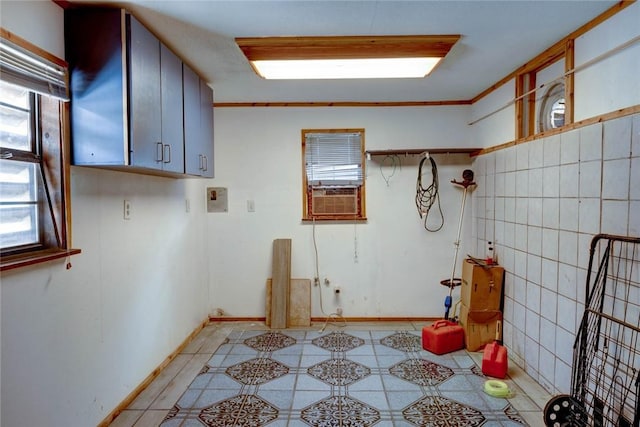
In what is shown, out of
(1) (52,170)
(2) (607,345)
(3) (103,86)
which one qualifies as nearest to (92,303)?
(1) (52,170)

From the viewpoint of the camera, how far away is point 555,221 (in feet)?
7.88

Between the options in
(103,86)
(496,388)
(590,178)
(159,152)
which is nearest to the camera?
(103,86)

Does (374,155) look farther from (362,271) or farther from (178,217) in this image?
(178,217)

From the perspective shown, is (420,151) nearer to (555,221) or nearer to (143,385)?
(555,221)

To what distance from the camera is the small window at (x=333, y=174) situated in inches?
151

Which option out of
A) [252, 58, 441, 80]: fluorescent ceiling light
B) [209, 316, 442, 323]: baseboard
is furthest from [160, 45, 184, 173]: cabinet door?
[209, 316, 442, 323]: baseboard

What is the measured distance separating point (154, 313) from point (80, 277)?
919mm

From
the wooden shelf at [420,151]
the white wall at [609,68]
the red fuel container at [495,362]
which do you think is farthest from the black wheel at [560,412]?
the wooden shelf at [420,151]

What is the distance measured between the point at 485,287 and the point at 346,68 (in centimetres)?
214

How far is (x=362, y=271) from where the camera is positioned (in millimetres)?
3885

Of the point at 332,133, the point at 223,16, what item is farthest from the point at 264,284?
the point at 223,16

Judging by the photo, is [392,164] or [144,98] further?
[392,164]

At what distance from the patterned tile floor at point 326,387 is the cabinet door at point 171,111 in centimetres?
155

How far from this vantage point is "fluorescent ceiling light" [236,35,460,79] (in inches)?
90.0
